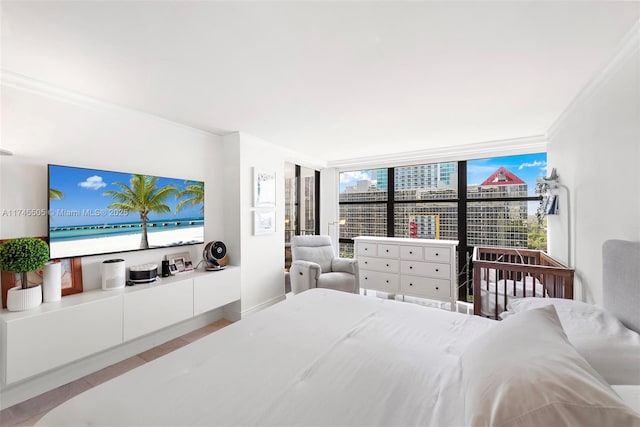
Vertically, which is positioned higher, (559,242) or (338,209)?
(338,209)

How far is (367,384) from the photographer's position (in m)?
1.06

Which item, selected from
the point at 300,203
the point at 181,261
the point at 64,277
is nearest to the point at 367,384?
the point at 64,277

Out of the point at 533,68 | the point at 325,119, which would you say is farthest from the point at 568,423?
the point at 325,119

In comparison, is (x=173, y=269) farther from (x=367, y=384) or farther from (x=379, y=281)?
(x=379, y=281)

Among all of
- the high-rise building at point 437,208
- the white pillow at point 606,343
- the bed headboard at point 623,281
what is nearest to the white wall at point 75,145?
the high-rise building at point 437,208

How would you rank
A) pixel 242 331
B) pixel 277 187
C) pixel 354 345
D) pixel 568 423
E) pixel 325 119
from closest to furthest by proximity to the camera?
1. pixel 568 423
2. pixel 354 345
3. pixel 242 331
4. pixel 325 119
5. pixel 277 187

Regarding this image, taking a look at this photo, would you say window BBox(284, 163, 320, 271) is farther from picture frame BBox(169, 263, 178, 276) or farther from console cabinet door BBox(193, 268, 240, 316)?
picture frame BBox(169, 263, 178, 276)

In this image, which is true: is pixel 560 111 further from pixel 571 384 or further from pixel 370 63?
pixel 571 384

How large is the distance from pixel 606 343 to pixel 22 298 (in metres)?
3.54

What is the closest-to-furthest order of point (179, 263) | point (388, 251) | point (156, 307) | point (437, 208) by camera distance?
point (156, 307)
point (179, 263)
point (388, 251)
point (437, 208)

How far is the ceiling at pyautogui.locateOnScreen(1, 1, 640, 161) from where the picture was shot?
1408 mm

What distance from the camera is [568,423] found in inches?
25.3

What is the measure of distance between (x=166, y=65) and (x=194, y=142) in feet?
5.06

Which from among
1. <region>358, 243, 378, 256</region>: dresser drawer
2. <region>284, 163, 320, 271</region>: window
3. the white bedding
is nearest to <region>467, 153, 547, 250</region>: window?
<region>358, 243, 378, 256</region>: dresser drawer
